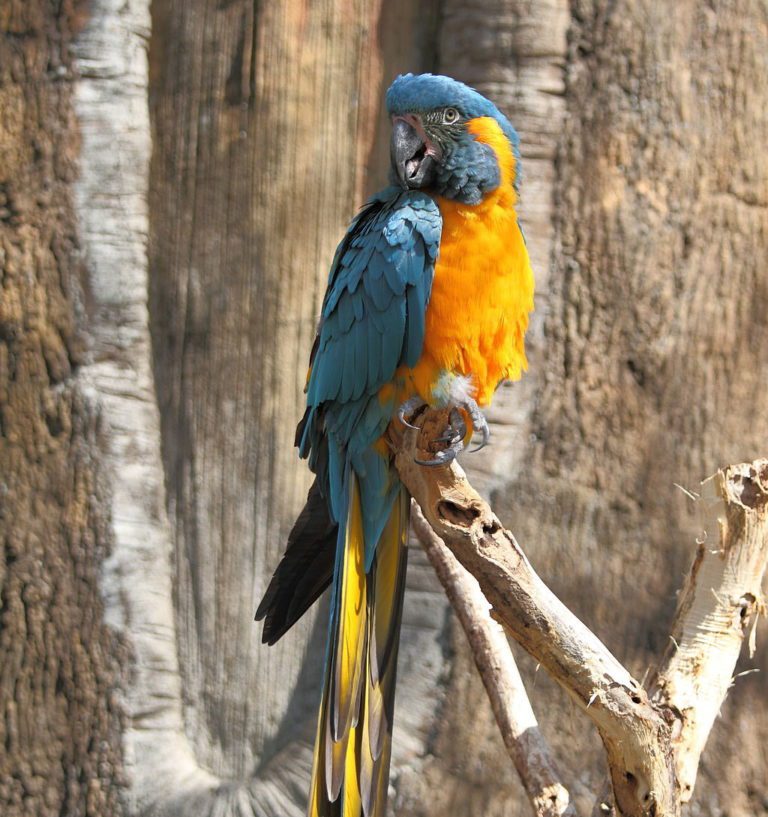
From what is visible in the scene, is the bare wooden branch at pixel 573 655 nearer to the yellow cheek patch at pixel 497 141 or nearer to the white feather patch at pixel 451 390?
the white feather patch at pixel 451 390

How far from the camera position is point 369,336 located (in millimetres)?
2000

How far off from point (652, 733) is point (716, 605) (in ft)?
1.11

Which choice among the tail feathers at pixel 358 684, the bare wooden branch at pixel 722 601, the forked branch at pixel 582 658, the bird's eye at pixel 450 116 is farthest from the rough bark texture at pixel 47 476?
the bare wooden branch at pixel 722 601

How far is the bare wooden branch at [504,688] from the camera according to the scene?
1.80 m

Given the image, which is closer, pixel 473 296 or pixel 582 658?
pixel 582 658

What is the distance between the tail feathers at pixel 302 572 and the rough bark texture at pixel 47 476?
3.28ft

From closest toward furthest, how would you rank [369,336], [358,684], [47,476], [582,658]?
1. [582,658]
2. [358,684]
3. [369,336]
4. [47,476]

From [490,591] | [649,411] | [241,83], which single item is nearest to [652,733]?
[490,591]

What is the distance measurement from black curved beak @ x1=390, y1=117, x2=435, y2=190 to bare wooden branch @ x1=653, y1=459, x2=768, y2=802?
0.81 meters

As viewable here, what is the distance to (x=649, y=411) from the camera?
2.75 meters

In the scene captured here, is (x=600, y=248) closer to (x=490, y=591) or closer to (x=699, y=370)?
(x=699, y=370)

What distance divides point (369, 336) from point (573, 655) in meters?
0.75

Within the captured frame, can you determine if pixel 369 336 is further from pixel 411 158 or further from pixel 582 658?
pixel 582 658

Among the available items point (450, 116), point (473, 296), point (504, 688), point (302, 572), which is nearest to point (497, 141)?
point (450, 116)
